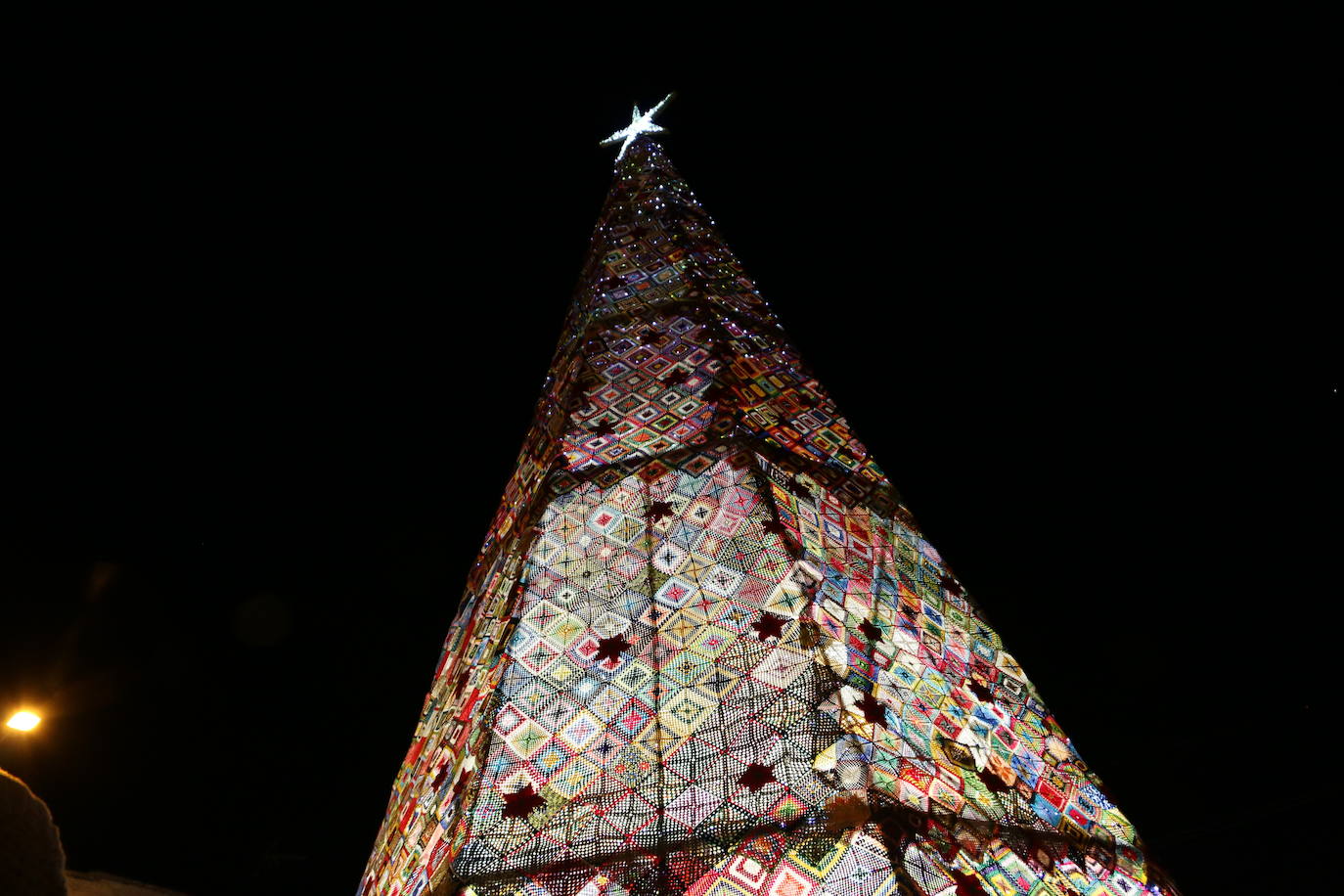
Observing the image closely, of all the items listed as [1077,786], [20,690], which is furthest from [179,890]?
[1077,786]

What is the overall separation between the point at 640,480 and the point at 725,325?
2.65ft

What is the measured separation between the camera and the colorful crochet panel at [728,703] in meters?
1.08

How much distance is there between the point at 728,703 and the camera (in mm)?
1260

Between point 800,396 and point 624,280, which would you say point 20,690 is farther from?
point 800,396

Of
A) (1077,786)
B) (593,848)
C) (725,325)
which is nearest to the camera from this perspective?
(593,848)

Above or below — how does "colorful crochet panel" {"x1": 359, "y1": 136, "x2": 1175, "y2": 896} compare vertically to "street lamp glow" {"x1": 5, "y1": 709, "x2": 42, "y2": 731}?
below

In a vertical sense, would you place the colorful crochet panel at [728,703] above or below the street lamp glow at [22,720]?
below

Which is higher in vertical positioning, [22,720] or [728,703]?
[22,720]

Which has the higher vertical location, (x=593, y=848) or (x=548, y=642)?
(x=548, y=642)

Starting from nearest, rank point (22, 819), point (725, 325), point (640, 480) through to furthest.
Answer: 1. point (22, 819)
2. point (640, 480)
3. point (725, 325)

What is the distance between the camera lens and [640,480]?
1.79 metres

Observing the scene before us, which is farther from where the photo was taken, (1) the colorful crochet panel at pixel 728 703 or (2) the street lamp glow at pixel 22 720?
(2) the street lamp glow at pixel 22 720

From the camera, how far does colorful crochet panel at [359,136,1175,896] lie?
1.08 meters

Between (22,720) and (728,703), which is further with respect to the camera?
(22,720)
